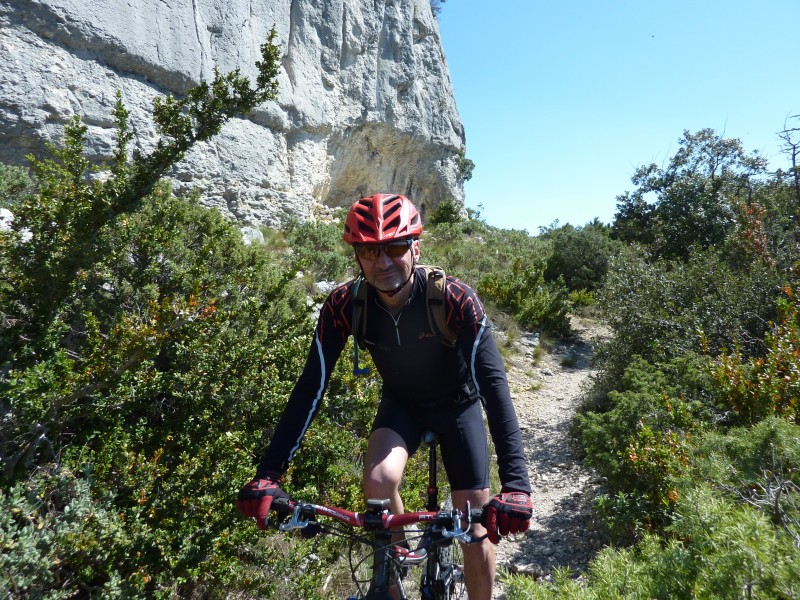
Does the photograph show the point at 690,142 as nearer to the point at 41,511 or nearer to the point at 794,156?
the point at 794,156

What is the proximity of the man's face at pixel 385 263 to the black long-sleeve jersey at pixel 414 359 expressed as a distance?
0.22 m

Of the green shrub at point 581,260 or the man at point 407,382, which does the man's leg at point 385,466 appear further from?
the green shrub at point 581,260

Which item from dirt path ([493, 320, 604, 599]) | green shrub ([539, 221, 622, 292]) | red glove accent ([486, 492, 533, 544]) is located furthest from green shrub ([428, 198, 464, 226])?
red glove accent ([486, 492, 533, 544])

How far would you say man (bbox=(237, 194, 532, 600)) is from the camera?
7.36 feet

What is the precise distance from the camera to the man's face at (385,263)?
2.36 m

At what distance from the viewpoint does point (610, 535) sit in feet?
13.8

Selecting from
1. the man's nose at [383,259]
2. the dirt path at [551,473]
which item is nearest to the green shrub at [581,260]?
the dirt path at [551,473]

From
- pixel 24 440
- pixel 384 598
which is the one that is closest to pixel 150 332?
pixel 24 440

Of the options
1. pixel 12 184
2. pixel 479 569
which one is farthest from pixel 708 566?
pixel 12 184

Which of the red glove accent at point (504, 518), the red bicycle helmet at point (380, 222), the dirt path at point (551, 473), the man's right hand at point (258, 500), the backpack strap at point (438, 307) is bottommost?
the dirt path at point (551, 473)

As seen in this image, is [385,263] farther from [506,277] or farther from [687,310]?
[506,277]

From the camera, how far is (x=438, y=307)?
2.49 metres

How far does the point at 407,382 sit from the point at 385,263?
693mm

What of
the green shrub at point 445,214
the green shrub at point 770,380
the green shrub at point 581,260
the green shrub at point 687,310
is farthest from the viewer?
the green shrub at point 445,214
